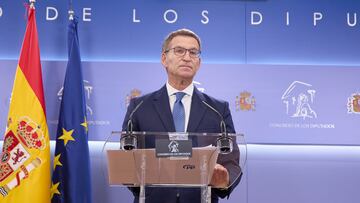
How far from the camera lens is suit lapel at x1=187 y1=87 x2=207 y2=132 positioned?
8.50 ft

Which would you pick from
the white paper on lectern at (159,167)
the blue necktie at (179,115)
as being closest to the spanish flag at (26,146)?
the blue necktie at (179,115)

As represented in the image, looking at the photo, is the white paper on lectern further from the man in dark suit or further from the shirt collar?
the shirt collar

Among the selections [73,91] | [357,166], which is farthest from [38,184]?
[357,166]

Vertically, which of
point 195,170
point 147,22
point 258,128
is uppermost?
point 147,22

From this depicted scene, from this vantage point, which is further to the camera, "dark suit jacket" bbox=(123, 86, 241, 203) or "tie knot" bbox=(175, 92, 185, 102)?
"tie knot" bbox=(175, 92, 185, 102)

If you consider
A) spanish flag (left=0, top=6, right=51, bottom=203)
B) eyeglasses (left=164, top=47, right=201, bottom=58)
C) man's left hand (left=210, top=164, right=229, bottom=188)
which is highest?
eyeglasses (left=164, top=47, right=201, bottom=58)

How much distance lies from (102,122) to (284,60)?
68.8 inches

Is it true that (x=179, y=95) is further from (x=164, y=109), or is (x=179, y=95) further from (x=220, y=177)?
(x=220, y=177)

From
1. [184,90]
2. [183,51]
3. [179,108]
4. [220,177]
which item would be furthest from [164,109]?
[220,177]

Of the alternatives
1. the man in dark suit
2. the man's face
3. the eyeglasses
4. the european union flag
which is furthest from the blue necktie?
the european union flag

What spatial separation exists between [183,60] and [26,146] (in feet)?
5.27

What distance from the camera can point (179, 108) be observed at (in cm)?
269

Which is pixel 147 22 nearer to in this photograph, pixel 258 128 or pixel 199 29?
pixel 199 29

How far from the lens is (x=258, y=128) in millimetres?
4262
